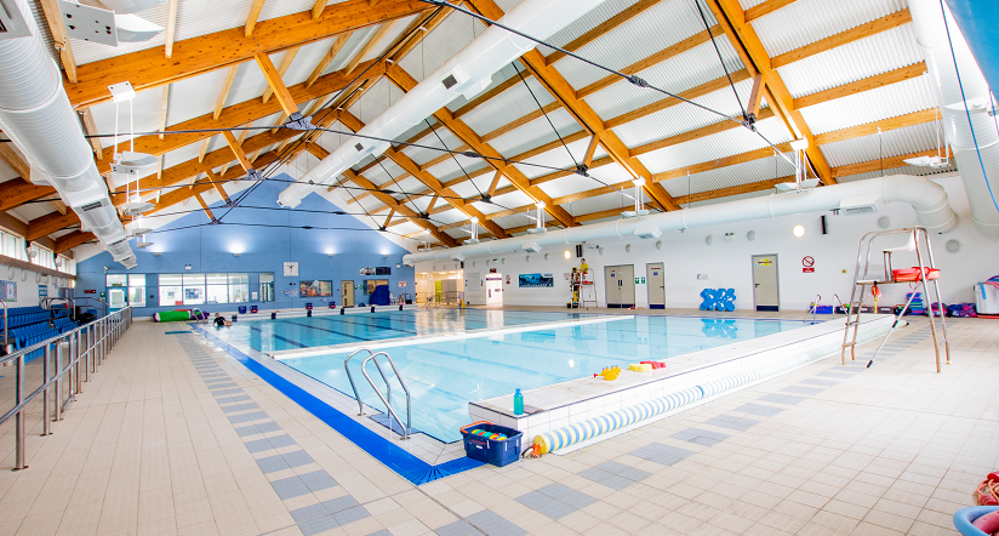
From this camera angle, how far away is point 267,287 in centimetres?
2119

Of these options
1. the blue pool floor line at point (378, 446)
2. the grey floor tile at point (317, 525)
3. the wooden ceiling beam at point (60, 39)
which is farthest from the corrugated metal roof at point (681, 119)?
the grey floor tile at point (317, 525)

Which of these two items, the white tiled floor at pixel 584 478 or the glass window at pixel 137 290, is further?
the glass window at pixel 137 290

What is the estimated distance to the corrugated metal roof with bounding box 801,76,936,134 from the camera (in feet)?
28.3

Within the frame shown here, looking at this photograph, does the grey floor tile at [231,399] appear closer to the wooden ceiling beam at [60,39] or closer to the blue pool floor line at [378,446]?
the blue pool floor line at [378,446]

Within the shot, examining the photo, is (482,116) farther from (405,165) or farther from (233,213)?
(233,213)

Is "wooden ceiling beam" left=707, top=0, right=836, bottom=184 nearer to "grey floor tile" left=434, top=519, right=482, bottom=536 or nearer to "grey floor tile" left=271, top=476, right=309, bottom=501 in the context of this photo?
"grey floor tile" left=434, top=519, right=482, bottom=536

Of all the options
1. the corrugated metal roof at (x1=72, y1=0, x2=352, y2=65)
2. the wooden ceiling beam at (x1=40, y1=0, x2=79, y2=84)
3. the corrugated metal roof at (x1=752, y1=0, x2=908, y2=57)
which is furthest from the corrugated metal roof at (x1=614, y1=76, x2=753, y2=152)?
the wooden ceiling beam at (x1=40, y1=0, x2=79, y2=84)

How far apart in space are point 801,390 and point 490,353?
16.8 ft

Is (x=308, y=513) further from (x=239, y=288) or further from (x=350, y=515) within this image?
(x=239, y=288)

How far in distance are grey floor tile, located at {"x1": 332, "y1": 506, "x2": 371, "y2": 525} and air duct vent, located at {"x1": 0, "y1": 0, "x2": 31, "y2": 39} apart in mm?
Result: 2769

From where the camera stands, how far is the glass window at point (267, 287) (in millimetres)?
21094

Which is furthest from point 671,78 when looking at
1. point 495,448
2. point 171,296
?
point 171,296

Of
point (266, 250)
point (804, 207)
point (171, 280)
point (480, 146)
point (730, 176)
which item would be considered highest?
point (480, 146)

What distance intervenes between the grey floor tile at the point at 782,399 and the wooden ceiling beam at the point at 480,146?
831cm
